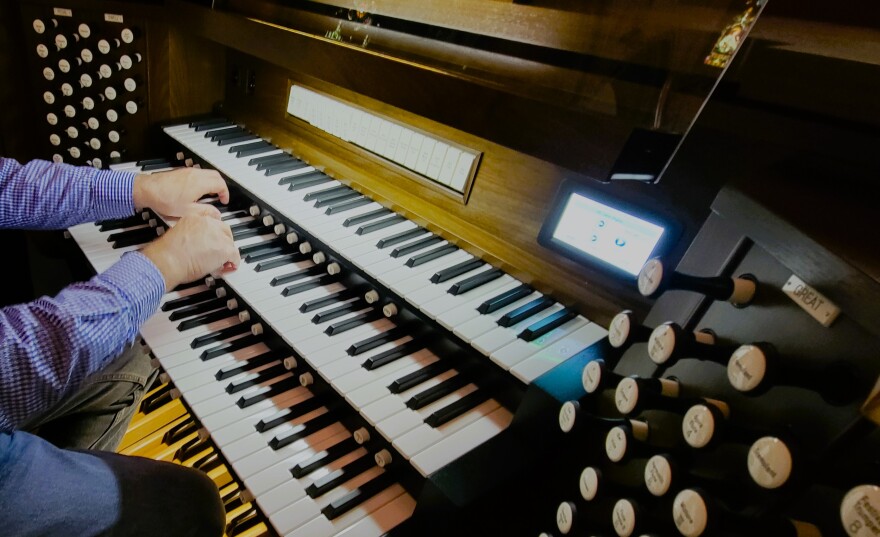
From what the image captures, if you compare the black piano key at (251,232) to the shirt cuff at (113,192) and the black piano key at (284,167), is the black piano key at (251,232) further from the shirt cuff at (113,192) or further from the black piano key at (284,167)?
the shirt cuff at (113,192)

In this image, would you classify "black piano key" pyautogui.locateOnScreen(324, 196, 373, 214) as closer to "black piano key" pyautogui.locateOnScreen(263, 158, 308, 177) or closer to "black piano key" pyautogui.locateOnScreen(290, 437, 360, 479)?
"black piano key" pyautogui.locateOnScreen(263, 158, 308, 177)

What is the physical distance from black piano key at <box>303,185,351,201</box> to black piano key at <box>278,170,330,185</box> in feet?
0.27

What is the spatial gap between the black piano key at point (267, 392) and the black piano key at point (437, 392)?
15.0 inches

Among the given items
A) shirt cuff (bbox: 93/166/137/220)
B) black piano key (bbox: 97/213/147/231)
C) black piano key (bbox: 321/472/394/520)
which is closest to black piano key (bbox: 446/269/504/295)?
black piano key (bbox: 321/472/394/520)

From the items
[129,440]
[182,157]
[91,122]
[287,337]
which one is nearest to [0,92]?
[91,122]

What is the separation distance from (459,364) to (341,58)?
34.0 inches

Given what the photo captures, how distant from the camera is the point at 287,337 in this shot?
4.01 ft

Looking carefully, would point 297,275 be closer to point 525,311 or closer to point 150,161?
point 525,311

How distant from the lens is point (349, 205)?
1565 millimetres

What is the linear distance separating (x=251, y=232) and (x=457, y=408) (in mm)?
963

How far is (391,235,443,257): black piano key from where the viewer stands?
4.47 feet

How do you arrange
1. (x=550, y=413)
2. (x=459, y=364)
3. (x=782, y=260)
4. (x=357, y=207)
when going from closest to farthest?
Answer: (x=782, y=260)
(x=550, y=413)
(x=459, y=364)
(x=357, y=207)

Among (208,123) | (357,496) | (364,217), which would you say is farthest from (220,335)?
(208,123)

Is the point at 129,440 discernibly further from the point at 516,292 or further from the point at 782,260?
the point at 782,260
